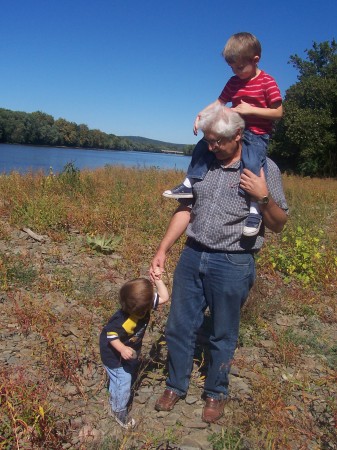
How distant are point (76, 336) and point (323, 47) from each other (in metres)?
29.6

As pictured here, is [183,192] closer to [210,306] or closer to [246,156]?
[246,156]

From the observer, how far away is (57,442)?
92.9 inches

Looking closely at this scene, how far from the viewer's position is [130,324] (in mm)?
2822

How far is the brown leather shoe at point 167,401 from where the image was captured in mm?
2924

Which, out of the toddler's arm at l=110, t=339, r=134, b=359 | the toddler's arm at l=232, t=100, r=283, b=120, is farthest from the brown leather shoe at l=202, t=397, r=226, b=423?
the toddler's arm at l=232, t=100, r=283, b=120

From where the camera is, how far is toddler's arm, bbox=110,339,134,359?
2.71 m

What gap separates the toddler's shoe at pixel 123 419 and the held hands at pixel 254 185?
5.30 ft

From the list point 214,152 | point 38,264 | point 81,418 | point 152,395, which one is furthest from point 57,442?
point 38,264

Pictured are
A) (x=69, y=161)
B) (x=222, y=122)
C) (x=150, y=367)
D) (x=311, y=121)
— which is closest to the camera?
(x=222, y=122)

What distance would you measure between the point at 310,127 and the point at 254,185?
896 inches

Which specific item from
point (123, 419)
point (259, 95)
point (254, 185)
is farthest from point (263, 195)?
point (123, 419)

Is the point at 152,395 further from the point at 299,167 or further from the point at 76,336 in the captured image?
the point at 299,167

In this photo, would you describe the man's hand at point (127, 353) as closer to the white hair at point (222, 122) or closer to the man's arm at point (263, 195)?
the man's arm at point (263, 195)

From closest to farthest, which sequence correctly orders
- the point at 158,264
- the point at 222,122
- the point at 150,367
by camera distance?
the point at 222,122, the point at 158,264, the point at 150,367
